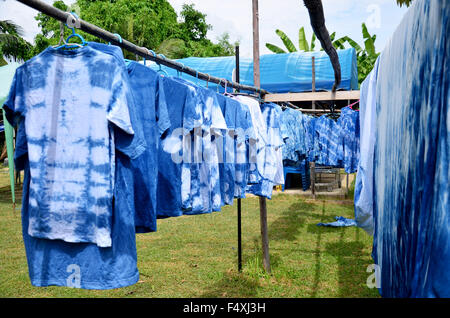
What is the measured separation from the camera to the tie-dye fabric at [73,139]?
200 cm

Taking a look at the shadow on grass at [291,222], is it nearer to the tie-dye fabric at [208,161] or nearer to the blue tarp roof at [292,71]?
the tie-dye fabric at [208,161]

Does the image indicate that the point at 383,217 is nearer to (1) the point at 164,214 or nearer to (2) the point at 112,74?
(1) the point at 164,214

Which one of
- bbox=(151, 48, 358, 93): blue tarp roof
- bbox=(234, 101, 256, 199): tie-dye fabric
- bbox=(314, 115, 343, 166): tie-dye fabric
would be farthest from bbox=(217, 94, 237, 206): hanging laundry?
bbox=(151, 48, 358, 93): blue tarp roof

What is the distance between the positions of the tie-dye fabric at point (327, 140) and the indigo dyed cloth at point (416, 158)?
5.63 metres

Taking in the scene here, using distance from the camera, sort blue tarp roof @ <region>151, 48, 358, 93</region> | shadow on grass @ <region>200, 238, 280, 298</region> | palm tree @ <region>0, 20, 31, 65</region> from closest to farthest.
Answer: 1. shadow on grass @ <region>200, 238, 280, 298</region>
2. blue tarp roof @ <region>151, 48, 358, 93</region>
3. palm tree @ <region>0, 20, 31, 65</region>

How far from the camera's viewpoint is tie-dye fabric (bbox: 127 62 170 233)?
2.21 m

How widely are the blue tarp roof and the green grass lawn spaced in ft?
17.3

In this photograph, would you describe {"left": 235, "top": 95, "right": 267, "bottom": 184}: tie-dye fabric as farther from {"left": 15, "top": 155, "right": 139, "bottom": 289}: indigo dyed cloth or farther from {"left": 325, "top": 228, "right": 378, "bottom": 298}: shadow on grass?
{"left": 15, "top": 155, "right": 139, "bottom": 289}: indigo dyed cloth

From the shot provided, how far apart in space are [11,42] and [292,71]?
513 inches

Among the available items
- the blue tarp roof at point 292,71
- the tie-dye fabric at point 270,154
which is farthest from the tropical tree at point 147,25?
the tie-dye fabric at point 270,154

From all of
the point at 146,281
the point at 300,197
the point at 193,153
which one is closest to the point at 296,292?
the point at 146,281

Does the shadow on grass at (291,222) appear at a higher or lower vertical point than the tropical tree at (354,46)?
lower

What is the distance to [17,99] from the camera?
2102mm

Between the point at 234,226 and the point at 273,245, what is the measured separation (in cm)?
144
